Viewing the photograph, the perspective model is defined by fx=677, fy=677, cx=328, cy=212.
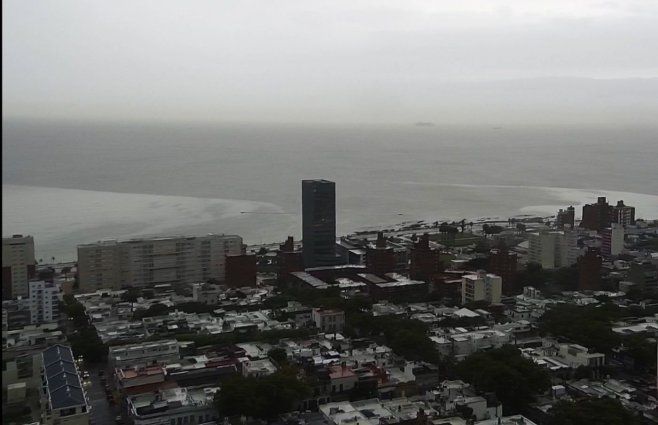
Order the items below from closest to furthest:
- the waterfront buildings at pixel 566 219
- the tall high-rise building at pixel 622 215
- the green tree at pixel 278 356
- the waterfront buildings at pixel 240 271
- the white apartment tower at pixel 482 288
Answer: the green tree at pixel 278 356 → the white apartment tower at pixel 482 288 → the waterfront buildings at pixel 240 271 → the tall high-rise building at pixel 622 215 → the waterfront buildings at pixel 566 219

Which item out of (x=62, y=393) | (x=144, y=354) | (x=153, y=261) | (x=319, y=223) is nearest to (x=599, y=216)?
(x=319, y=223)

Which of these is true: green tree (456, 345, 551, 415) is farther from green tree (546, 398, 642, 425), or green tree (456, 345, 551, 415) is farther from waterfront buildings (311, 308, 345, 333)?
waterfront buildings (311, 308, 345, 333)

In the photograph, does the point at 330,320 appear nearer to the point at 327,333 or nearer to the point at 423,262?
the point at 327,333

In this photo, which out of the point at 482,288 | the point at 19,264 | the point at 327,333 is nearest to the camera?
the point at 327,333

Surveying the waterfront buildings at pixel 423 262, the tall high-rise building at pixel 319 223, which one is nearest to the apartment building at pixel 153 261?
the tall high-rise building at pixel 319 223

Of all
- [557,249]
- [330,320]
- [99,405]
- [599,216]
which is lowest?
[99,405]

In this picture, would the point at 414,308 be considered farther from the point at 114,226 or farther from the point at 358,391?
the point at 114,226

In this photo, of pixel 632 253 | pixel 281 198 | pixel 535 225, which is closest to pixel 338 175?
pixel 281 198

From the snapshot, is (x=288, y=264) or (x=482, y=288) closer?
(x=482, y=288)

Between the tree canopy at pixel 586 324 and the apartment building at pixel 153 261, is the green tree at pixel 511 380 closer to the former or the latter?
the tree canopy at pixel 586 324
